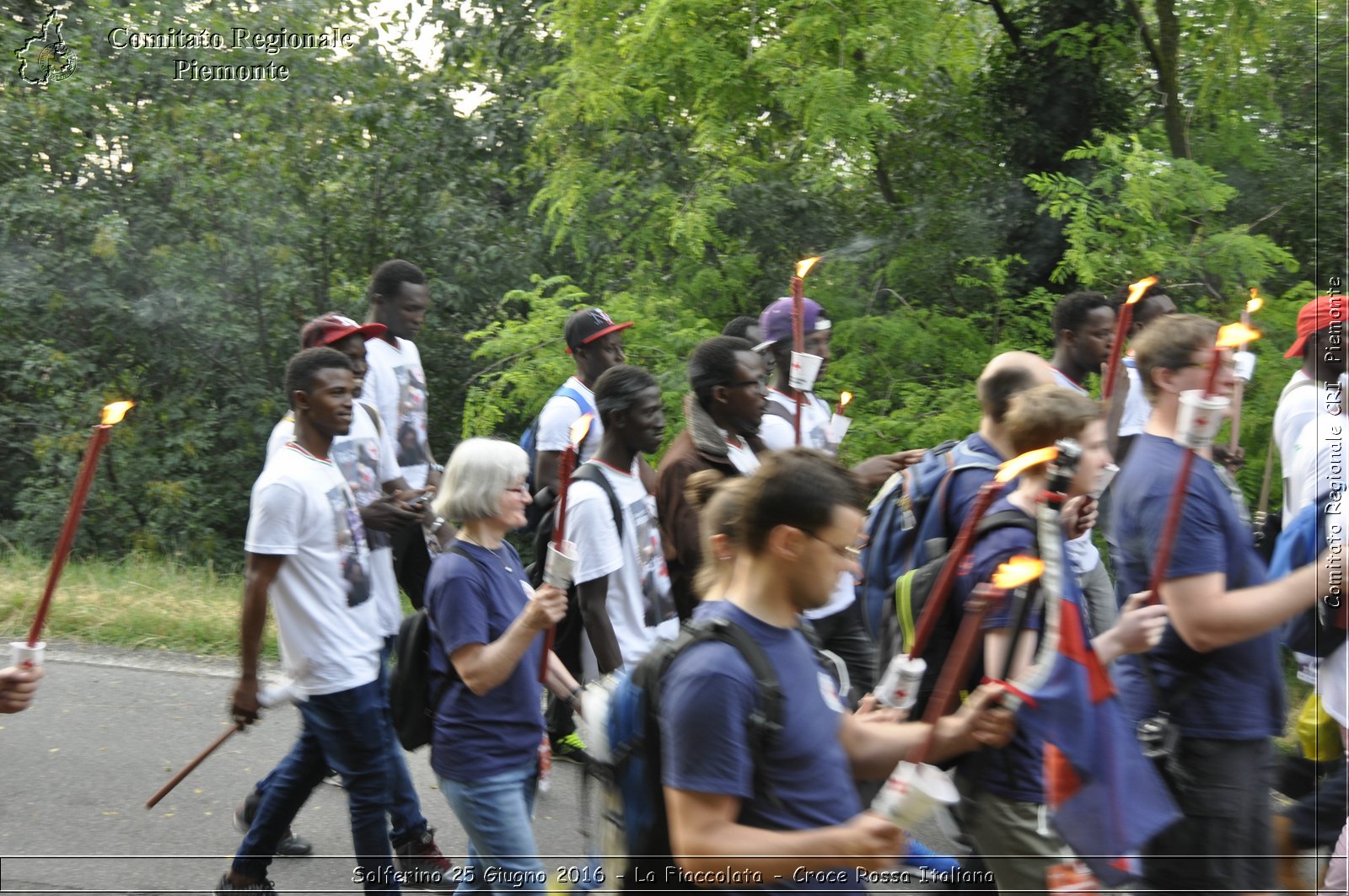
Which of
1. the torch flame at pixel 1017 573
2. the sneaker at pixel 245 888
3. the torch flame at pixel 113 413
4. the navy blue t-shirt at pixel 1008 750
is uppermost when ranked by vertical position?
the torch flame at pixel 113 413

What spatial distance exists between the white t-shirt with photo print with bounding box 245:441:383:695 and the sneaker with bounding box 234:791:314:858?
96 centimetres

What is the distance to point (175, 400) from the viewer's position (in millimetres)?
12102

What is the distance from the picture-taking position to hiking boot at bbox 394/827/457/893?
15.5ft

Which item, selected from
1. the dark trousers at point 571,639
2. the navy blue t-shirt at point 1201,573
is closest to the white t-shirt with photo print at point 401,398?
the dark trousers at point 571,639

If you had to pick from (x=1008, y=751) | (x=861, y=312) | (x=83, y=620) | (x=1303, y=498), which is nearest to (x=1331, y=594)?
(x=1303, y=498)

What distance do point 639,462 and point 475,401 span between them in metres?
4.17

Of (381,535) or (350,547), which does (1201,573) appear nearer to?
(350,547)

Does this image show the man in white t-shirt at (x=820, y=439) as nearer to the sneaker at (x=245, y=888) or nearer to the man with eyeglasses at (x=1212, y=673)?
the man with eyeglasses at (x=1212, y=673)

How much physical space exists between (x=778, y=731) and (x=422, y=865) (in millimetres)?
2640

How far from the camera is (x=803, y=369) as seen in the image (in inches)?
205

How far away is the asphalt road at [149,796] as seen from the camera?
4859mm

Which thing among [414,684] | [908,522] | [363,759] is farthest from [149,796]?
[908,522]

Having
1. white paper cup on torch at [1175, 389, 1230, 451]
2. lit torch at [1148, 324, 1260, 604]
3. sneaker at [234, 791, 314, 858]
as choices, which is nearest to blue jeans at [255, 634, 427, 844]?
sneaker at [234, 791, 314, 858]

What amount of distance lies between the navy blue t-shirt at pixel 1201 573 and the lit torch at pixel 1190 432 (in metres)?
0.06
